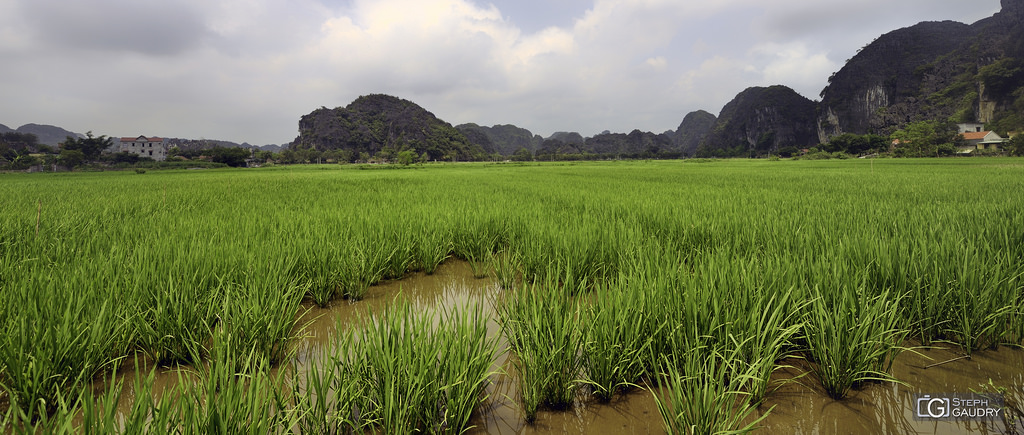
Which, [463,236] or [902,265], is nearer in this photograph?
[902,265]

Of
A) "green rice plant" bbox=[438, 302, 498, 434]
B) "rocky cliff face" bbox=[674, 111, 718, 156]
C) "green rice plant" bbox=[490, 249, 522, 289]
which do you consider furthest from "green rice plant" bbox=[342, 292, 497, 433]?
"rocky cliff face" bbox=[674, 111, 718, 156]

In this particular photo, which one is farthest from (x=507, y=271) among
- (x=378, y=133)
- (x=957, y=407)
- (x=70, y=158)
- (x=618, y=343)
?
(x=378, y=133)

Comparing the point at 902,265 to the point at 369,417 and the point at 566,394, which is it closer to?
the point at 566,394

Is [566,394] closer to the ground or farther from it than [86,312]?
closer to the ground

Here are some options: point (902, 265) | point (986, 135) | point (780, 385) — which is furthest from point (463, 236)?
point (986, 135)

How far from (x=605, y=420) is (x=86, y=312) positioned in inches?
103

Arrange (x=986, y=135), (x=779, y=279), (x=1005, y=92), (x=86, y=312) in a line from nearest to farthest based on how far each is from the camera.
Result: (x=86, y=312) → (x=779, y=279) → (x=986, y=135) → (x=1005, y=92)

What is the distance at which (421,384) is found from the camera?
1.33 meters

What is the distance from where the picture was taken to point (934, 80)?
84.5 meters

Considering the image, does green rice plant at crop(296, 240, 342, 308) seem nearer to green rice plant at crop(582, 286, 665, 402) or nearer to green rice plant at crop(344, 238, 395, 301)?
green rice plant at crop(344, 238, 395, 301)

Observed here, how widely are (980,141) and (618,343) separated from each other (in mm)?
87033

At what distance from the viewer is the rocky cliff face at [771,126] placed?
113562 mm

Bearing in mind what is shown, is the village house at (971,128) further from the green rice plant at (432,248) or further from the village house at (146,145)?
the village house at (146,145)

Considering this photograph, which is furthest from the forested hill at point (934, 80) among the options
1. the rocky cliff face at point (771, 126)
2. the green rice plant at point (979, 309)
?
the green rice plant at point (979, 309)
